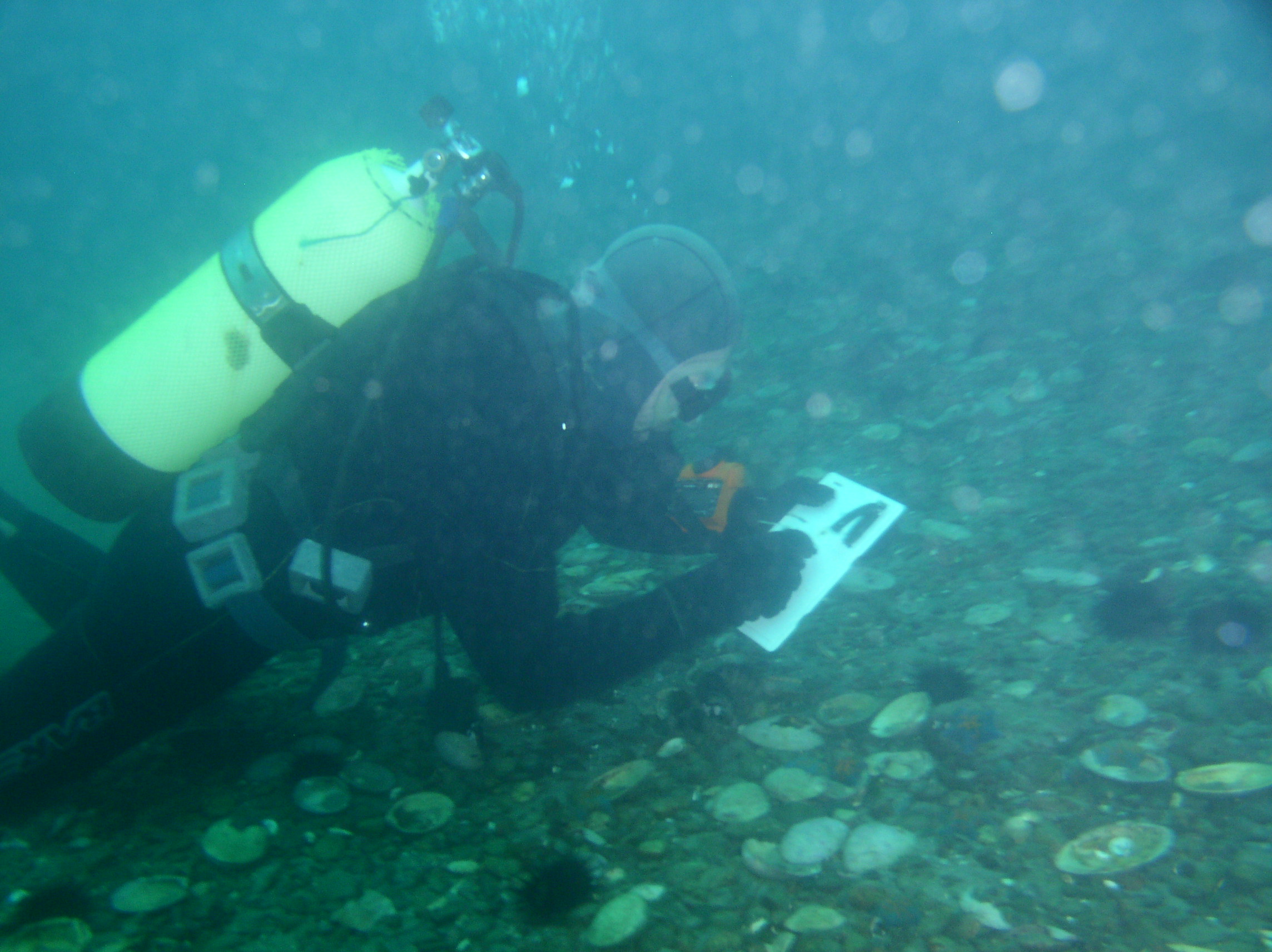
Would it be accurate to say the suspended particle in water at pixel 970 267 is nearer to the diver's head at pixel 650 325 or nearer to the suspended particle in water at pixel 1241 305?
the suspended particle in water at pixel 1241 305

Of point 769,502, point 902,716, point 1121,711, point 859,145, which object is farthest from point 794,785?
point 859,145

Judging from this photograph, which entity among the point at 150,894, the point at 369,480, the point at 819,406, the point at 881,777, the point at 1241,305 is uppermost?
the point at 1241,305

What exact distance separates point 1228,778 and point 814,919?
136 cm

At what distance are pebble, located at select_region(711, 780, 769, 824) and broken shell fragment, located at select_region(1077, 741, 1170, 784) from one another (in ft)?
3.54

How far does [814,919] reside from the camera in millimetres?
1844

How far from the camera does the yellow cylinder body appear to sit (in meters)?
2.66

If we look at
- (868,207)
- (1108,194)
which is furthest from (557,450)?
(868,207)

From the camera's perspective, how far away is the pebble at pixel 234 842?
6.76 feet

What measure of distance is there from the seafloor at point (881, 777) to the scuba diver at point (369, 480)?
331 millimetres

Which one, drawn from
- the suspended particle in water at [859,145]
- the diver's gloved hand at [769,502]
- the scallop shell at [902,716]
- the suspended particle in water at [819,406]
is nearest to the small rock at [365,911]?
the scallop shell at [902,716]

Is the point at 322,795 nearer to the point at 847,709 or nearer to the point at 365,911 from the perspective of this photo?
the point at 365,911

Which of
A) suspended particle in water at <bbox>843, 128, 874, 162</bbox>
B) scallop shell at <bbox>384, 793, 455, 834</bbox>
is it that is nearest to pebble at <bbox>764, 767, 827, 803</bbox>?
scallop shell at <bbox>384, 793, 455, 834</bbox>

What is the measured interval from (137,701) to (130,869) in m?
0.54

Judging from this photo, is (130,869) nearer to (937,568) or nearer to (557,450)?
(557,450)
